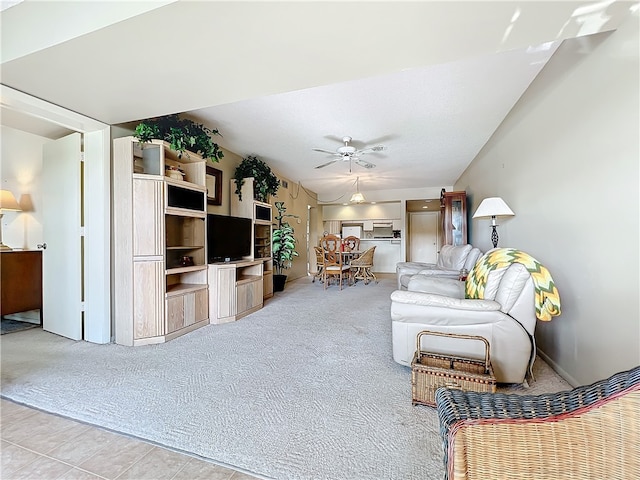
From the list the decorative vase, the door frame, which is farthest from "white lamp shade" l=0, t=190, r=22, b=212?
the decorative vase

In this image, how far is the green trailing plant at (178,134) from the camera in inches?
118

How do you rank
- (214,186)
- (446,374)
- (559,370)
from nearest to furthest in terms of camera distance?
(446,374)
(559,370)
(214,186)

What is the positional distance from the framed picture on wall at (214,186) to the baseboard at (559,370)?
436 cm

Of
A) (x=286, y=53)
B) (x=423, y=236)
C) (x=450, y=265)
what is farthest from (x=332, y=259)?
(x=423, y=236)

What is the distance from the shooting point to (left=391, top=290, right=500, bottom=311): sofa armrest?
1.96 metres

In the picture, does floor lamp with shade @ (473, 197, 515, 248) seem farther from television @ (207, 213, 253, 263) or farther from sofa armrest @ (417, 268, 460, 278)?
television @ (207, 213, 253, 263)

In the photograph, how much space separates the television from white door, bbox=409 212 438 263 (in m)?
7.34

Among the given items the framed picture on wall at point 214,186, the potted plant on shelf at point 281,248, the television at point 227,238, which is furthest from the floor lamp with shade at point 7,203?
the potted plant on shelf at point 281,248

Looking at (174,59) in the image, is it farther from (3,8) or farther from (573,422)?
(573,422)

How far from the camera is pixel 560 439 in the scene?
2.45 ft

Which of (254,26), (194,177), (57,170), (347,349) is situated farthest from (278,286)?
(254,26)

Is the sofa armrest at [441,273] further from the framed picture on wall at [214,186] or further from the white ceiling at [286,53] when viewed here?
the framed picture on wall at [214,186]

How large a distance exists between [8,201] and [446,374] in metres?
5.13

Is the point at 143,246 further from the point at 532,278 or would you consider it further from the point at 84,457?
the point at 532,278
